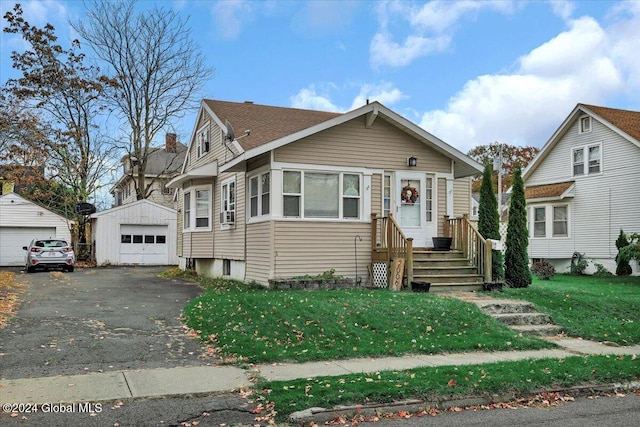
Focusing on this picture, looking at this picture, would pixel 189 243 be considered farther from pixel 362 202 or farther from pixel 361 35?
pixel 361 35

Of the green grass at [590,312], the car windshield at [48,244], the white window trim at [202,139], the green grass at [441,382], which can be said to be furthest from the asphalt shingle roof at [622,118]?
the car windshield at [48,244]

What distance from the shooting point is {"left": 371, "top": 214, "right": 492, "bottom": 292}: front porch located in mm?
13453

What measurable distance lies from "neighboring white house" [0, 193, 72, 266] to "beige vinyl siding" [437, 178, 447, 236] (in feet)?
72.8

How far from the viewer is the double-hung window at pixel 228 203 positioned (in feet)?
56.3

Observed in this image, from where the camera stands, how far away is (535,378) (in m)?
6.91

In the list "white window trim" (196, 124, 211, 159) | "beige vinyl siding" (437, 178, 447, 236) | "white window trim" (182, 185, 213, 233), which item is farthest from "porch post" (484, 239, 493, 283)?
"white window trim" (196, 124, 211, 159)

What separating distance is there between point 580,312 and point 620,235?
526 inches

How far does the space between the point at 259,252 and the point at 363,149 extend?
3.98 m

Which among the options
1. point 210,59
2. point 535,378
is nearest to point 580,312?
point 535,378

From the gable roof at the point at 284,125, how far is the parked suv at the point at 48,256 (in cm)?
852

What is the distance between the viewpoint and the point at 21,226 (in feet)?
96.7

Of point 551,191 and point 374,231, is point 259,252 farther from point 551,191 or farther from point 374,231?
point 551,191

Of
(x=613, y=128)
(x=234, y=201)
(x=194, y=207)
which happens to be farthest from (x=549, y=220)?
(x=194, y=207)

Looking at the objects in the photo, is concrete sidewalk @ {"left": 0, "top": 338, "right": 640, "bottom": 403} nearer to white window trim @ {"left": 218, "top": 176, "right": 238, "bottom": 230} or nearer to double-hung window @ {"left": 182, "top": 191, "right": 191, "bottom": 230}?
white window trim @ {"left": 218, "top": 176, "right": 238, "bottom": 230}
